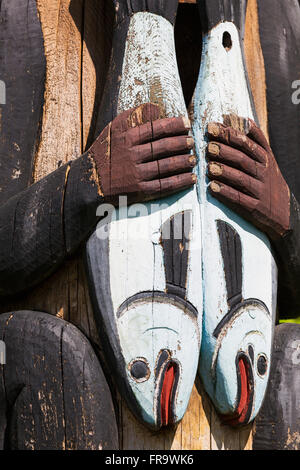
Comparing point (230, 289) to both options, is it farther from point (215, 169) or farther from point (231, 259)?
point (215, 169)

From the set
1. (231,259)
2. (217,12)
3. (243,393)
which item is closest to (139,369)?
(243,393)

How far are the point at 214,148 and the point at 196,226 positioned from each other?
0.94 feet

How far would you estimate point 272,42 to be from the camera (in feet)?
11.6

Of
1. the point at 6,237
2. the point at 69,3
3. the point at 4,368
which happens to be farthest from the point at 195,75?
the point at 4,368

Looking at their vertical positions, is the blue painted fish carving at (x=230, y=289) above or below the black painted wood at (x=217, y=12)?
below

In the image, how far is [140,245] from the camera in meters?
2.80

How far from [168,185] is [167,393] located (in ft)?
2.28

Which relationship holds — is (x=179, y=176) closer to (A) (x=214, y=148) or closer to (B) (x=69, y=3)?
(A) (x=214, y=148)

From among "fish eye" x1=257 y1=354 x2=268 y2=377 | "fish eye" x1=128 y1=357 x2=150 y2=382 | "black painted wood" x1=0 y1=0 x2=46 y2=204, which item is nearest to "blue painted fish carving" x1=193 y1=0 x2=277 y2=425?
"fish eye" x1=257 y1=354 x2=268 y2=377

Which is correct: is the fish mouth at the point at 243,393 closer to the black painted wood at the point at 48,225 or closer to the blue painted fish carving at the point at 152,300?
the blue painted fish carving at the point at 152,300

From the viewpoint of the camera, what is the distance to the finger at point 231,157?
2.92 m

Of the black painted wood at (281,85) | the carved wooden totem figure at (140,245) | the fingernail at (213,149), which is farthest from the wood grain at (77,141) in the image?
the black painted wood at (281,85)

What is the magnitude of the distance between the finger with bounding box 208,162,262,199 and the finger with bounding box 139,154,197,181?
8 cm

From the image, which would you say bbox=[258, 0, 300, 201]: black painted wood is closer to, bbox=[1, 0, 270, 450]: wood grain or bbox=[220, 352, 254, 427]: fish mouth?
bbox=[1, 0, 270, 450]: wood grain
